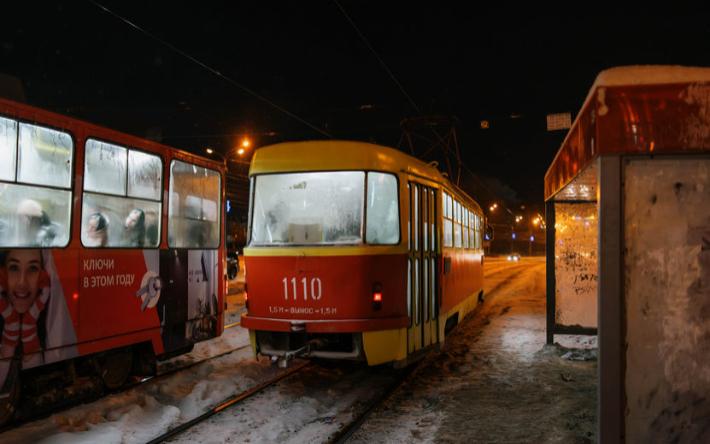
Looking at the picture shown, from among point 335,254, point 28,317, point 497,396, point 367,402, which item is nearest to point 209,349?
point 367,402

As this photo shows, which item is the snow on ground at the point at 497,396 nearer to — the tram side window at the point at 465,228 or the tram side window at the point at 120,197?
the tram side window at the point at 465,228

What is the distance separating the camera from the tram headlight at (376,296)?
22.7ft

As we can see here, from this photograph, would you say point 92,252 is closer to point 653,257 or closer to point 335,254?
point 335,254

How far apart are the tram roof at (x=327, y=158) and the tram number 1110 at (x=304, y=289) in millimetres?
1397

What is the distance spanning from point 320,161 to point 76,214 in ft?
9.33

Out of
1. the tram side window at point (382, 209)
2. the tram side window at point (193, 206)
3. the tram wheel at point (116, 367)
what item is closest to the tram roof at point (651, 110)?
the tram side window at point (382, 209)

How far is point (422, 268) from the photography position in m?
7.91

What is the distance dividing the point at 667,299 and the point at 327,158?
428 cm

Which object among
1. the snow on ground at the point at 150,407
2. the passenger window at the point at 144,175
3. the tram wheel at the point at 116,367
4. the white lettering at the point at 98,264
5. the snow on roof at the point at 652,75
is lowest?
the snow on ground at the point at 150,407

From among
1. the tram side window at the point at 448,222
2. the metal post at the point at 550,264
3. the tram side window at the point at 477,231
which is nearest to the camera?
the metal post at the point at 550,264

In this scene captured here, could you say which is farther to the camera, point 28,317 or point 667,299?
point 28,317

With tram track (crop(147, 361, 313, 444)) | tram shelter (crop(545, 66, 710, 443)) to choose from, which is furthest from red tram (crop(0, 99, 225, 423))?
tram shelter (crop(545, 66, 710, 443))

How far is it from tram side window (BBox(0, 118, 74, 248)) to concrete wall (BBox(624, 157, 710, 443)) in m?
5.43

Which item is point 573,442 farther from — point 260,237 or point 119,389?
point 119,389
